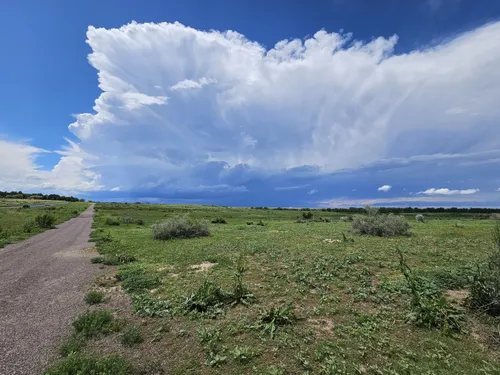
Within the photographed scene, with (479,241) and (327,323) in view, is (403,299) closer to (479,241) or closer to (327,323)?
(327,323)

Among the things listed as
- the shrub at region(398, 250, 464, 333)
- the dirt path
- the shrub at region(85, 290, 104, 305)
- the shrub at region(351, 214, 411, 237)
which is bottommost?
the dirt path

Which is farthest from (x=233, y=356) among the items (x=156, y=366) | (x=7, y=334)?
(x=7, y=334)

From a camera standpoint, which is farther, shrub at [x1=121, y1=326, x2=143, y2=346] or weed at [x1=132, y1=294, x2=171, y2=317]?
weed at [x1=132, y1=294, x2=171, y2=317]

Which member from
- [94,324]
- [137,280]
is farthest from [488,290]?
[137,280]

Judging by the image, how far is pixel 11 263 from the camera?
17.1 meters

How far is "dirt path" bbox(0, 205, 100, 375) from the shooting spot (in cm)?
678

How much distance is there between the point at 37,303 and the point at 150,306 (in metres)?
4.44

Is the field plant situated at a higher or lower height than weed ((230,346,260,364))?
higher

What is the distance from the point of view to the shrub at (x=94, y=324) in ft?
25.6

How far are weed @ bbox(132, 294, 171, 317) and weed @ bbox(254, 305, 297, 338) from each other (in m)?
3.20

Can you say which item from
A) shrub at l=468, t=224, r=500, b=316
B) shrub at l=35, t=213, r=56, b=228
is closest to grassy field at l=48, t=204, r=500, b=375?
Result: shrub at l=468, t=224, r=500, b=316

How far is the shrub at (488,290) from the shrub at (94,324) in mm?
10653

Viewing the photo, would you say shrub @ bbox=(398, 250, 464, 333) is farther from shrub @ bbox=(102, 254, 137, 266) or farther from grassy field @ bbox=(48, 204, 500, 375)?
shrub @ bbox=(102, 254, 137, 266)

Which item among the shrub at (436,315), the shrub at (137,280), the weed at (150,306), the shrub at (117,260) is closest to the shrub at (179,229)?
the shrub at (117,260)
